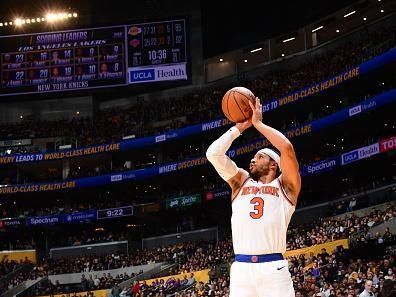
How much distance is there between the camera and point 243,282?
6023 mm

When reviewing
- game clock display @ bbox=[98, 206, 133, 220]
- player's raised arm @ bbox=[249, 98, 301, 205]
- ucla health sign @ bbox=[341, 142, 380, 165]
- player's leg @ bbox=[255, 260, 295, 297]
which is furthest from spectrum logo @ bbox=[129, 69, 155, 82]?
player's leg @ bbox=[255, 260, 295, 297]

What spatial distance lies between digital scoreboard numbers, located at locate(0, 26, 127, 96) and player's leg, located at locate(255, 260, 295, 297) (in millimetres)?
35991

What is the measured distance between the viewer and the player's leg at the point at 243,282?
6.00m

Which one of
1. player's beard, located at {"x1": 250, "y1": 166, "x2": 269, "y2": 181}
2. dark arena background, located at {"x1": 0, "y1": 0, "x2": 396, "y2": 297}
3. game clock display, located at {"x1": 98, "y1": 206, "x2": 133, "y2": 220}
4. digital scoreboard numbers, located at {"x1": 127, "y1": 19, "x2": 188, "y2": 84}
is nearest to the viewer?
player's beard, located at {"x1": 250, "y1": 166, "x2": 269, "y2": 181}

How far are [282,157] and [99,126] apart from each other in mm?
42301

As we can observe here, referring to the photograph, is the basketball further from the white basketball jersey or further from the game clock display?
the game clock display

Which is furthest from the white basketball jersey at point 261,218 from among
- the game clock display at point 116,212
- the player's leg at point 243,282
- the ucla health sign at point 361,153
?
the game clock display at point 116,212

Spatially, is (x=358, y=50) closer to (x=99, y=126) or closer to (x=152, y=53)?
(x=152, y=53)

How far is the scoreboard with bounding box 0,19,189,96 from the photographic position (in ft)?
132

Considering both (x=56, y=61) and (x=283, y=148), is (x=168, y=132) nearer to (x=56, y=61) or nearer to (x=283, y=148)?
(x=56, y=61)

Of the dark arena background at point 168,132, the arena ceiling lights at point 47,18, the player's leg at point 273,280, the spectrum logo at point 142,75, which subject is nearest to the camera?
the player's leg at point 273,280

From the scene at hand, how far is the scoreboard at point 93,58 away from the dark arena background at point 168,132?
8cm

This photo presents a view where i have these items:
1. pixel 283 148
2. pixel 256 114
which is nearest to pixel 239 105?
pixel 256 114

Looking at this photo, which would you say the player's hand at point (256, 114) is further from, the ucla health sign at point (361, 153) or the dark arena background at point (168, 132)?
the ucla health sign at point (361, 153)
